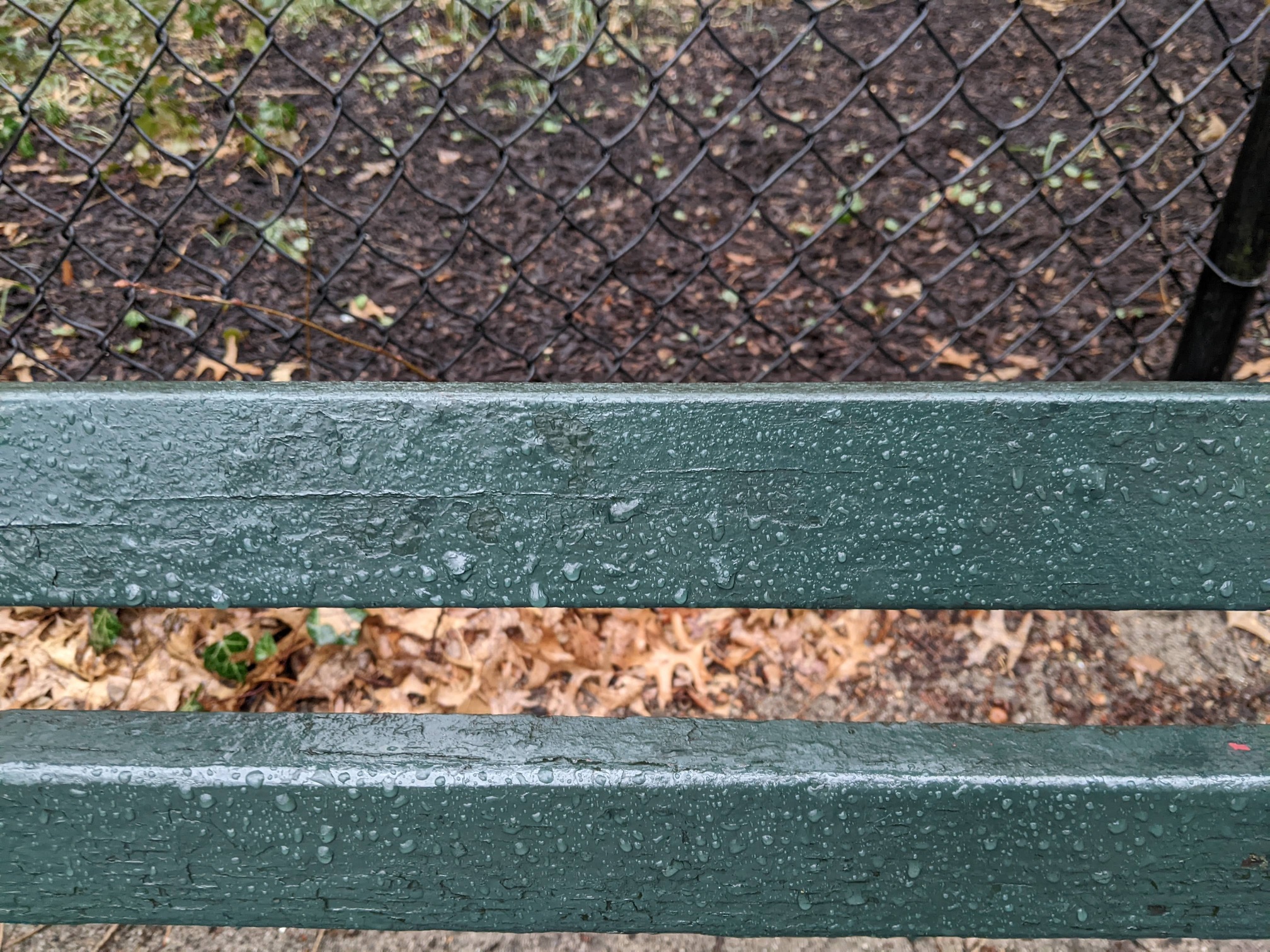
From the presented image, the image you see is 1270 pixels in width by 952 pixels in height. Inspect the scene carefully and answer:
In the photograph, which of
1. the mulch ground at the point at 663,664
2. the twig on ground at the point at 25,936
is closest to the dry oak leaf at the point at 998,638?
the mulch ground at the point at 663,664

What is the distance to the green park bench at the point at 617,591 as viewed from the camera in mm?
863

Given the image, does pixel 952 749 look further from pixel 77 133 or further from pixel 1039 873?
pixel 77 133

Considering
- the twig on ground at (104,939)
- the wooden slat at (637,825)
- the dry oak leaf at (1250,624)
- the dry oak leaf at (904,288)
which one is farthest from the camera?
the dry oak leaf at (904,288)

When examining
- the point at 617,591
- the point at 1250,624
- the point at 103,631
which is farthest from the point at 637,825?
the point at 1250,624

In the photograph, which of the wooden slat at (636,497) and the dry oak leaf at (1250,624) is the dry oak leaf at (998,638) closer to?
the dry oak leaf at (1250,624)

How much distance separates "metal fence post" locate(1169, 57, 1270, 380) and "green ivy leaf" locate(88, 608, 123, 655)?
2.39 meters

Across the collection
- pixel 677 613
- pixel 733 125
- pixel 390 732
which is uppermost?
pixel 733 125

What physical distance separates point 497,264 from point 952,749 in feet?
7.02

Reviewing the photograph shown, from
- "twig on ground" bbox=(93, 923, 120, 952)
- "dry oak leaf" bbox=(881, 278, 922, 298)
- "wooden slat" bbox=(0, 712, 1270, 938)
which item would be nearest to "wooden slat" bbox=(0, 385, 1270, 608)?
"wooden slat" bbox=(0, 712, 1270, 938)

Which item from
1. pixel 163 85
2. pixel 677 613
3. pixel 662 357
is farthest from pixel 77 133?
pixel 677 613

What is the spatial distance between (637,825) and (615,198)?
2286mm

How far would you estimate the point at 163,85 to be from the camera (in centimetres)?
293

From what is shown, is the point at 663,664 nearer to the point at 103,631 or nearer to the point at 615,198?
the point at 103,631

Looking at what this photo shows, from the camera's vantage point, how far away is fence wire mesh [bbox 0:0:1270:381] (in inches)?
94.3
